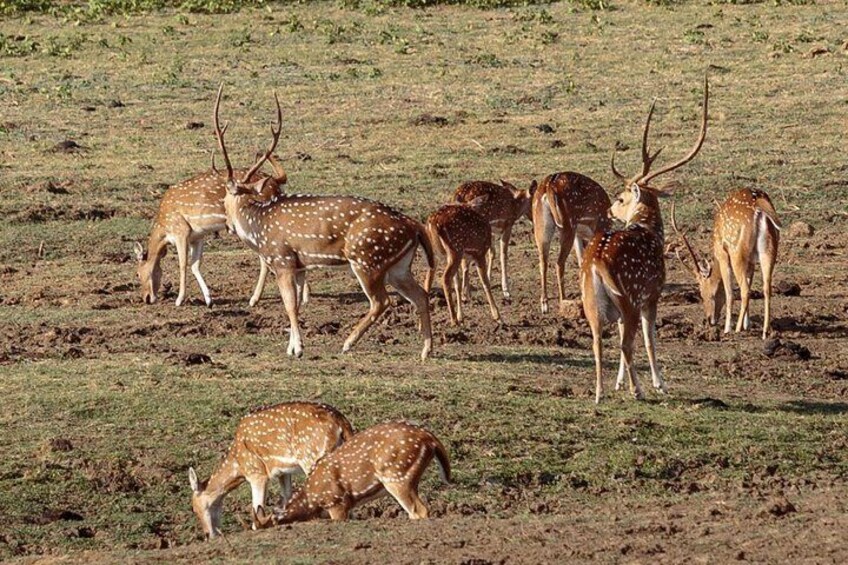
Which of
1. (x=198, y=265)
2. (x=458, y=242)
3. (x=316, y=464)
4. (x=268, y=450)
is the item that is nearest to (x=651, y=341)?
(x=458, y=242)

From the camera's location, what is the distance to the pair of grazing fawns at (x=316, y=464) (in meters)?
10.8

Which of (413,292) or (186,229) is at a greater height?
(413,292)

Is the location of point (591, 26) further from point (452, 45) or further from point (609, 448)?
point (609, 448)

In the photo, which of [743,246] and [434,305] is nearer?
[743,246]

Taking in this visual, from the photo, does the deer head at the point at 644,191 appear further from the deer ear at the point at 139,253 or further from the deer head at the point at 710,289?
the deer ear at the point at 139,253

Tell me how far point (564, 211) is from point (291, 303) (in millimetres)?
3611

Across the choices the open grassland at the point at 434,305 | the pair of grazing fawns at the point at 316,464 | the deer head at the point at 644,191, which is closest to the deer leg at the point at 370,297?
the open grassland at the point at 434,305

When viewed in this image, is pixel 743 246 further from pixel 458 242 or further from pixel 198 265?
pixel 198 265

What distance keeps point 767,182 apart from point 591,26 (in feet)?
26.5

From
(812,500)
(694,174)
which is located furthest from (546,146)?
(812,500)

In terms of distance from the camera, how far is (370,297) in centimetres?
1538

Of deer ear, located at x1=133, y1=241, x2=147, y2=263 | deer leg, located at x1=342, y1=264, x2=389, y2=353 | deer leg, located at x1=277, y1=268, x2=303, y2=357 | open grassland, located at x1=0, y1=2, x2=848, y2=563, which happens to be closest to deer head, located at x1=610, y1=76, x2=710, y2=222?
open grassland, located at x1=0, y1=2, x2=848, y2=563

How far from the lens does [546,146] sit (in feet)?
79.8

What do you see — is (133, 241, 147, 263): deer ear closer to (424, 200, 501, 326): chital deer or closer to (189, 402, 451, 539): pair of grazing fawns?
(424, 200, 501, 326): chital deer
